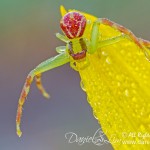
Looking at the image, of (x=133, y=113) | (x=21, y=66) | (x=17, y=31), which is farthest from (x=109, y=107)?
(x=17, y=31)

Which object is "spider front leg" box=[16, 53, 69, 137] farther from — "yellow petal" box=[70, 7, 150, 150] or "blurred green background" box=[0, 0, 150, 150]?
"blurred green background" box=[0, 0, 150, 150]

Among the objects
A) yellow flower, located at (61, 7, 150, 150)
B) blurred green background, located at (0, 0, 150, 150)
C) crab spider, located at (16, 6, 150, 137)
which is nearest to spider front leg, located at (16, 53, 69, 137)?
crab spider, located at (16, 6, 150, 137)

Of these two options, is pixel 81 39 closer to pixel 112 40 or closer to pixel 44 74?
pixel 112 40

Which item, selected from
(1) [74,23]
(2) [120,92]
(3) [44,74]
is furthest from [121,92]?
(3) [44,74]

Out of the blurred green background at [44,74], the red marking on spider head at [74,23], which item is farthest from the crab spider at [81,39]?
the blurred green background at [44,74]

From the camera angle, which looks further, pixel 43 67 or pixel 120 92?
pixel 43 67

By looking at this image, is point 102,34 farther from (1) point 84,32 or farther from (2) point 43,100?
(2) point 43,100
